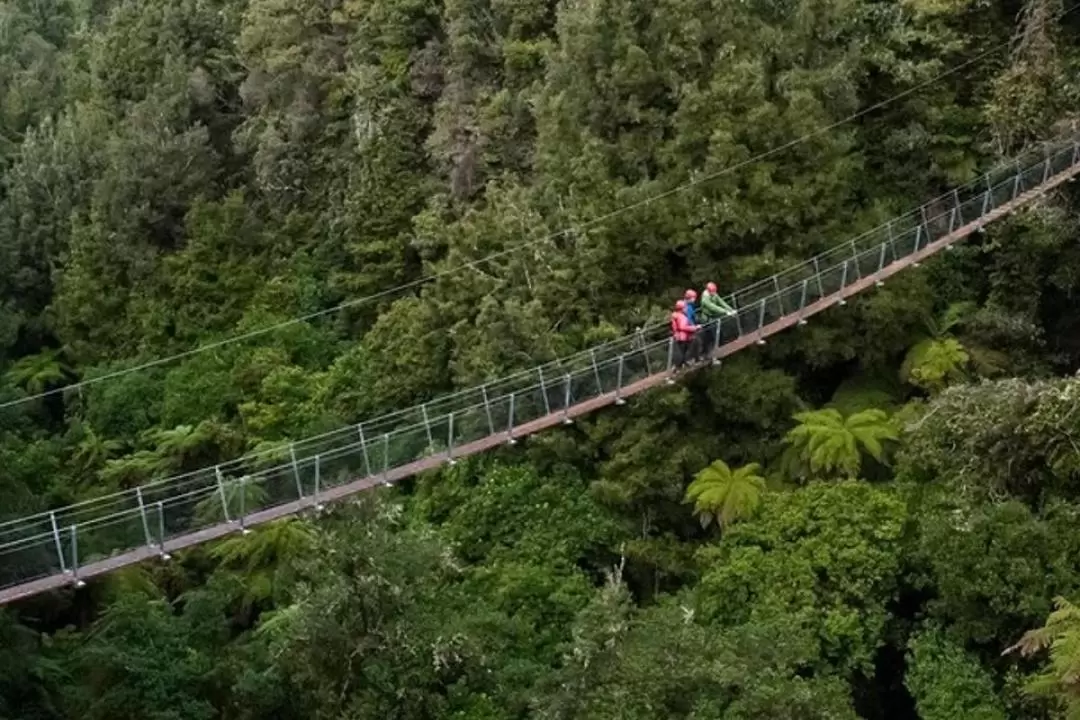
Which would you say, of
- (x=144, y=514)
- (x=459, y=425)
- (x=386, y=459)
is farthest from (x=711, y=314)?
(x=144, y=514)

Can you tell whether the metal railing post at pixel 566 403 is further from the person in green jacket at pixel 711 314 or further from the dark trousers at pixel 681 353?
the person in green jacket at pixel 711 314

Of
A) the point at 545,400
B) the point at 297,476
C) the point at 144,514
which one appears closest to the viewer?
the point at 144,514

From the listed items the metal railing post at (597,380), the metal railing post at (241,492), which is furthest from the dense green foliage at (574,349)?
the metal railing post at (597,380)

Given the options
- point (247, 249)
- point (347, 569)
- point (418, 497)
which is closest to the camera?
point (347, 569)

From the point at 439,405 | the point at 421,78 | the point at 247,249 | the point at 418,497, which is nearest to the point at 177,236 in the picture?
the point at 247,249

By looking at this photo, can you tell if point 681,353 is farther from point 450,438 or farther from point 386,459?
point 386,459

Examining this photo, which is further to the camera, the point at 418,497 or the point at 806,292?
the point at 418,497

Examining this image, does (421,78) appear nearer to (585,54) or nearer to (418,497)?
(585,54)
